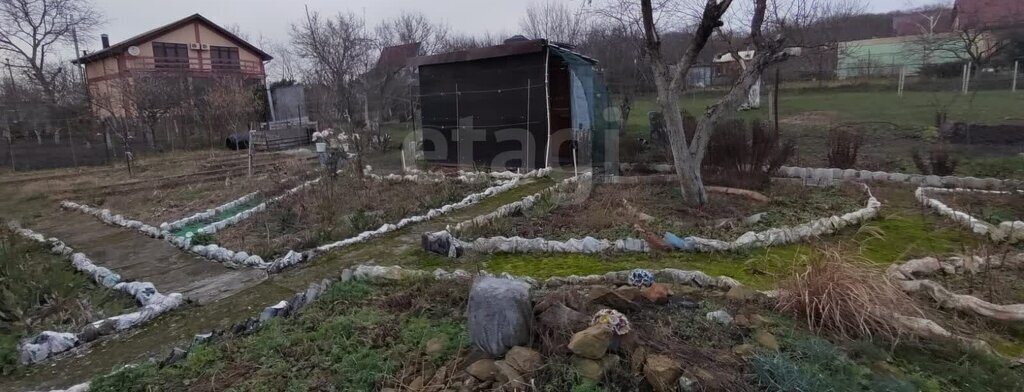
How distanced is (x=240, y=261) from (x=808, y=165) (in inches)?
335

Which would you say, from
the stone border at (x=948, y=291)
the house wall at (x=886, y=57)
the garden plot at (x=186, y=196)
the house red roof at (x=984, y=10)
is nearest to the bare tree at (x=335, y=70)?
the garden plot at (x=186, y=196)

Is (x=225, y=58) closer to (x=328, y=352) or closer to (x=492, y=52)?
(x=492, y=52)

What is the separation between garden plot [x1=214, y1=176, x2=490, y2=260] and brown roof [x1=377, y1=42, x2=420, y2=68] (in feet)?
53.9

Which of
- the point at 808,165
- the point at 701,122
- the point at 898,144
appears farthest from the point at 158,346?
the point at 898,144

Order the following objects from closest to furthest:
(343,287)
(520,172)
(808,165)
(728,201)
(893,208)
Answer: (343,287) < (893,208) < (728,201) < (808,165) < (520,172)

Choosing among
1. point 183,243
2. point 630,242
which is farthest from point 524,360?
point 183,243

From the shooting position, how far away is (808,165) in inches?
348

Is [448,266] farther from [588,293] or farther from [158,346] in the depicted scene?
[158,346]

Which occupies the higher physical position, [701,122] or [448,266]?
[701,122]

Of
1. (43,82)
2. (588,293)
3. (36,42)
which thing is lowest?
(588,293)

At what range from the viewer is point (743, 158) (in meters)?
7.46

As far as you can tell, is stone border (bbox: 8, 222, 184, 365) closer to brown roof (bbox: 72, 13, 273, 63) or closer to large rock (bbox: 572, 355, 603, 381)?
large rock (bbox: 572, 355, 603, 381)

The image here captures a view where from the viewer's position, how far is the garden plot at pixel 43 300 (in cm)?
380

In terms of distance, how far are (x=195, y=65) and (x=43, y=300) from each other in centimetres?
2634
